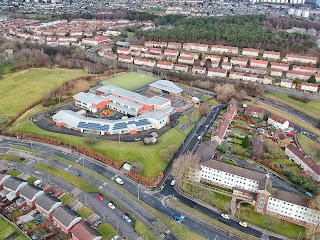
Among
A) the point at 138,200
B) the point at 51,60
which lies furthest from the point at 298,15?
the point at 138,200

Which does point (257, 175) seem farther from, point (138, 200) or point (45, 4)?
point (45, 4)

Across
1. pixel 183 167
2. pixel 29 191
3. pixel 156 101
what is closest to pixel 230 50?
pixel 156 101

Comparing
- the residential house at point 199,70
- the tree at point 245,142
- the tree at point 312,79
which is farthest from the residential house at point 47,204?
the tree at point 312,79

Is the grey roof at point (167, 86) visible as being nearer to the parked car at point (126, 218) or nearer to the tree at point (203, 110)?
the tree at point (203, 110)

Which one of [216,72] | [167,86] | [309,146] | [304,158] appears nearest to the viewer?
[304,158]

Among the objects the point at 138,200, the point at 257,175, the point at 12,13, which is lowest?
the point at 138,200

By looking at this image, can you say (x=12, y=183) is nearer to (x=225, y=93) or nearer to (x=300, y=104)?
(x=225, y=93)
